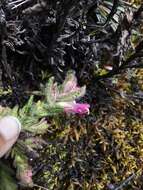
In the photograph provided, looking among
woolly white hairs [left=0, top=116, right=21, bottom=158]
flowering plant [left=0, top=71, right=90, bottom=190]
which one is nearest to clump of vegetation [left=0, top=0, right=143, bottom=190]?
flowering plant [left=0, top=71, right=90, bottom=190]

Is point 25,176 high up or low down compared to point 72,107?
down

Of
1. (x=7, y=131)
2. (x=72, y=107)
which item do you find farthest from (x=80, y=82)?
(x=7, y=131)

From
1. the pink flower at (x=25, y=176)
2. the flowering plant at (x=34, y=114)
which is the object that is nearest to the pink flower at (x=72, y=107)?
the flowering plant at (x=34, y=114)

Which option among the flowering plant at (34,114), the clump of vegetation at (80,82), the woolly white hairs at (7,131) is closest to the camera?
the woolly white hairs at (7,131)

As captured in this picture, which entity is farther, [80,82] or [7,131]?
[80,82]

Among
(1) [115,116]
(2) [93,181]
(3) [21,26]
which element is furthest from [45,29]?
(2) [93,181]

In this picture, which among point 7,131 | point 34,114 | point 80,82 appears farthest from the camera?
point 80,82

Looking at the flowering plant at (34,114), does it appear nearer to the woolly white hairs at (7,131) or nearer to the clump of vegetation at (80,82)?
the clump of vegetation at (80,82)

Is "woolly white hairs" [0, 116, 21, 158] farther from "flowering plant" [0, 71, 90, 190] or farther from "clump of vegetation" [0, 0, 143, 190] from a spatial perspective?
"clump of vegetation" [0, 0, 143, 190]

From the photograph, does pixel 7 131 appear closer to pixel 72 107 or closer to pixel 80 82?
pixel 72 107
